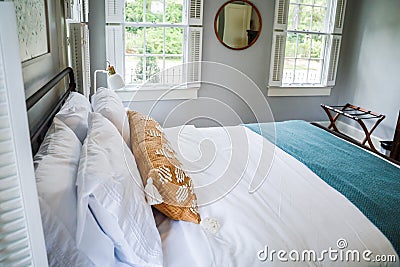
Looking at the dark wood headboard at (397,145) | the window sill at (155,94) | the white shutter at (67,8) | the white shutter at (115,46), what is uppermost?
the white shutter at (67,8)

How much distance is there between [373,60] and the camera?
160 inches

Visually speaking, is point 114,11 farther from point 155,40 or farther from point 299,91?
point 299,91

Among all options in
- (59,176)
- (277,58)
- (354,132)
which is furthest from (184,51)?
(59,176)

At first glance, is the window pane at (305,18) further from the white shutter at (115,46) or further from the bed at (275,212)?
the bed at (275,212)

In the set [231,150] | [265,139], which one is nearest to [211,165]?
[231,150]

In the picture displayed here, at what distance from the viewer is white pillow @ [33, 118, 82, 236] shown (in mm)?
929

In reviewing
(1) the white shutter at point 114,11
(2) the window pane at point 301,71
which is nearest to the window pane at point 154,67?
(1) the white shutter at point 114,11

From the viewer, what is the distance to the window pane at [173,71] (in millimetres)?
3795

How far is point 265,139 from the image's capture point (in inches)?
91.1

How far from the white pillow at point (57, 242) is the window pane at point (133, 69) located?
2.95 meters

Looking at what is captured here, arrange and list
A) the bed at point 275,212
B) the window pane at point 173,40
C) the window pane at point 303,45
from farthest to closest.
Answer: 1. the window pane at point 303,45
2. the window pane at point 173,40
3. the bed at point 275,212

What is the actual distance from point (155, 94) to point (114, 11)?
3.34 feet

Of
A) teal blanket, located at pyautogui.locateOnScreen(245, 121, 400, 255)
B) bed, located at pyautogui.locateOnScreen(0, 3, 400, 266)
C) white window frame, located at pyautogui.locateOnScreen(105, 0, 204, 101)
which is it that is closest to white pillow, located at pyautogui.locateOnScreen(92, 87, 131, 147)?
bed, located at pyautogui.locateOnScreen(0, 3, 400, 266)

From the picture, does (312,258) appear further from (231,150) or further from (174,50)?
(174,50)
